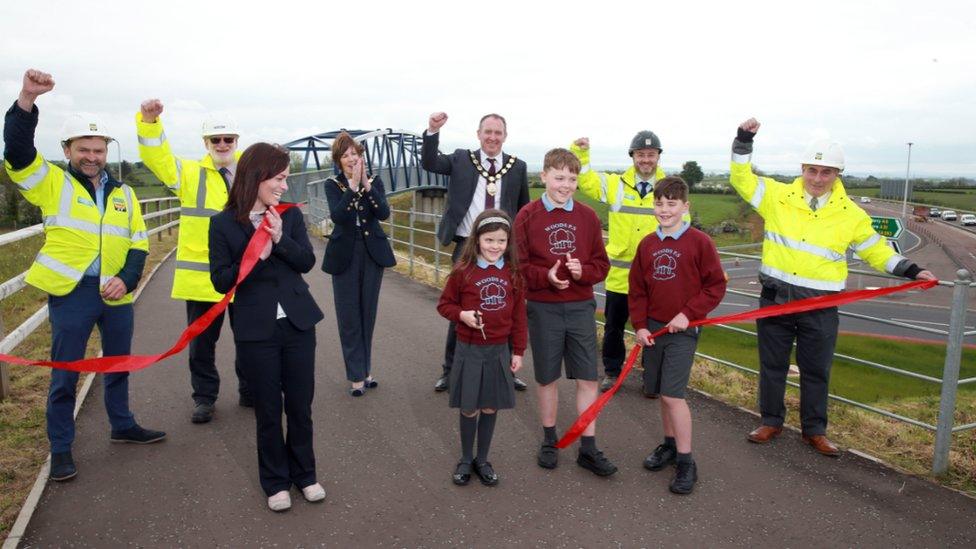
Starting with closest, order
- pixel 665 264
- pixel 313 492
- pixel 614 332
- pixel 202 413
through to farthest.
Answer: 1. pixel 313 492
2. pixel 665 264
3. pixel 202 413
4. pixel 614 332

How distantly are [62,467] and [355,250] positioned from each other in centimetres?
221

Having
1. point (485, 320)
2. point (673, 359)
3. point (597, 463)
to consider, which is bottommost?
point (597, 463)

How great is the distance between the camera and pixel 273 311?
317cm

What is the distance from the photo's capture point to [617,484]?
3625mm

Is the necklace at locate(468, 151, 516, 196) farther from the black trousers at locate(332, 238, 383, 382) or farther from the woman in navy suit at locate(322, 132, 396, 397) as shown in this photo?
the black trousers at locate(332, 238, 383, 382)

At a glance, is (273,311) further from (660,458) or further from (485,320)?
(660,458)

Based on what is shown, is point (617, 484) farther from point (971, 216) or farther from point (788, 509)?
point (971, 216)

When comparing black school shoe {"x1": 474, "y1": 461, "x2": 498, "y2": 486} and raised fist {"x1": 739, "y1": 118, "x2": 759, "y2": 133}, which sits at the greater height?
raised fist {"x1": 739, "y1": 118, "x2": 759, "y2": 133}

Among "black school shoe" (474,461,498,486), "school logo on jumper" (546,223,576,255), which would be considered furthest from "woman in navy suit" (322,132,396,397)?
"black school shoe" (474,461,498,486)

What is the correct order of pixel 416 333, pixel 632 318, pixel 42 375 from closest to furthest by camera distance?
pixel 632 318
pixel 42 375
pixel 416 333

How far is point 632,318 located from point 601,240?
1.64 ft

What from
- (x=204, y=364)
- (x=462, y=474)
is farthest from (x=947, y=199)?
(x=204, y=364)

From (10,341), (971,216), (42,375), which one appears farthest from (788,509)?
(971,216)

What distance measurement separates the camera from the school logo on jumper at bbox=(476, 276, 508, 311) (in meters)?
3.53
